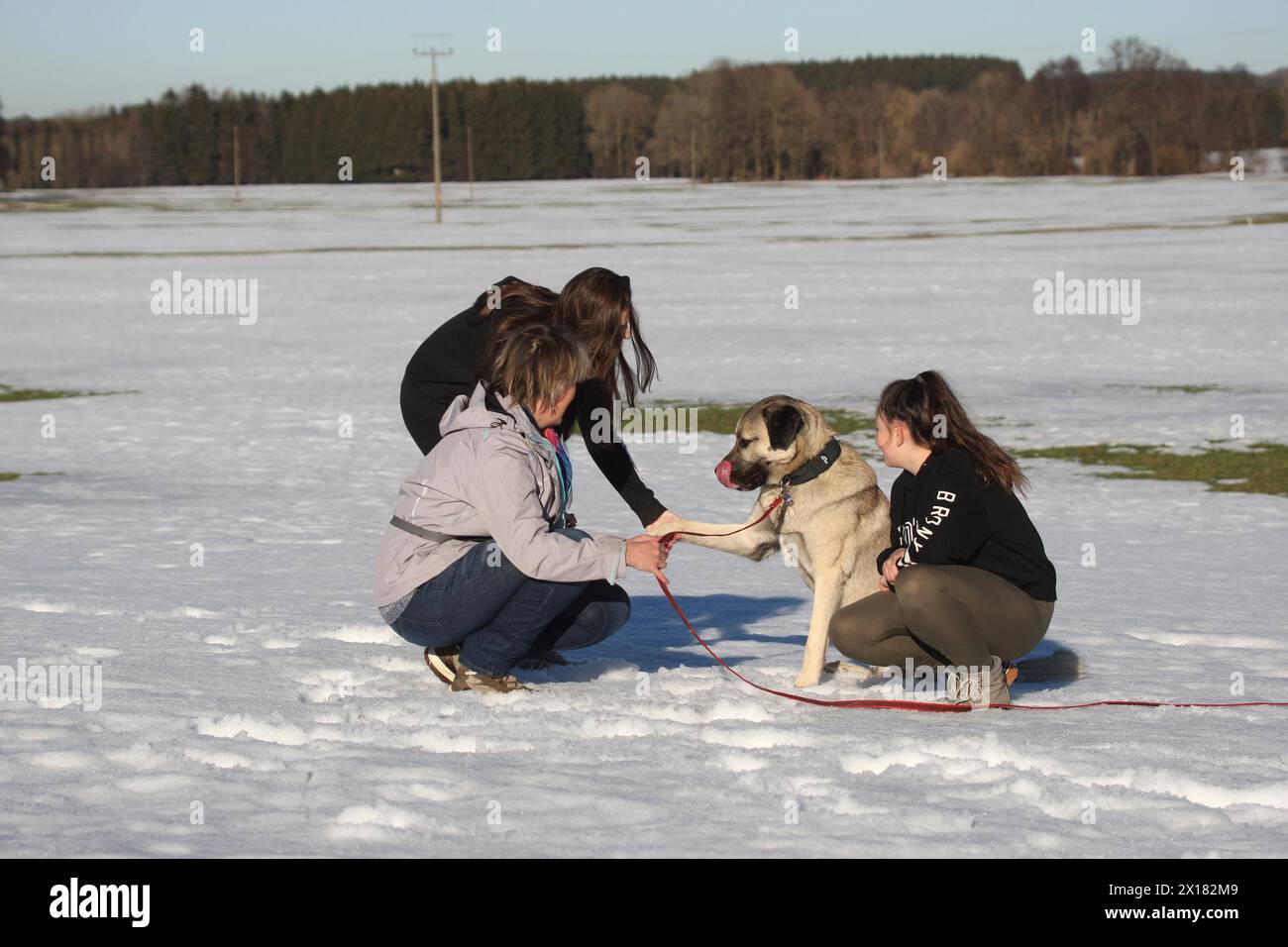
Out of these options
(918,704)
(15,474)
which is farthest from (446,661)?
(15,474)

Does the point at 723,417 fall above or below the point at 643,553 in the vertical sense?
below

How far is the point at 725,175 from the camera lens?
4592 inches

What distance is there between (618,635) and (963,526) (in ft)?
7.07

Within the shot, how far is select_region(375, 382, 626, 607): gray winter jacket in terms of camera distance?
4805mm

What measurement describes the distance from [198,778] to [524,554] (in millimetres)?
1246

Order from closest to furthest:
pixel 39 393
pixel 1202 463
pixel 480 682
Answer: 1. pixel 480 682
2. pixel 1202 463
3. pixel 39 393

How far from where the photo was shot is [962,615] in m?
4.99

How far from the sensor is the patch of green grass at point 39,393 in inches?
673

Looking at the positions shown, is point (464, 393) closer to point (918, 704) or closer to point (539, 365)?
point (539, 365)

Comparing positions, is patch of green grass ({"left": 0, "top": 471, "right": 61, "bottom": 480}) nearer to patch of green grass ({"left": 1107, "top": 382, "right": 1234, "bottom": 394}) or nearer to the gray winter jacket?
the gray winter jacket

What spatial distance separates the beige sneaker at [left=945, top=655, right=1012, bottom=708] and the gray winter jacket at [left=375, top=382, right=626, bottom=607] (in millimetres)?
1332

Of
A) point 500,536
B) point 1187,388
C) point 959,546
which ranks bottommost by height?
point 1187,388

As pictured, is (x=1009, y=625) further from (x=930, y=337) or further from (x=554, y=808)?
(x=930, y=337)
